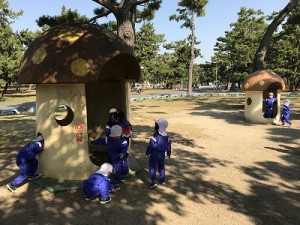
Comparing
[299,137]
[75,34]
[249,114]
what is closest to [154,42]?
[249,114]

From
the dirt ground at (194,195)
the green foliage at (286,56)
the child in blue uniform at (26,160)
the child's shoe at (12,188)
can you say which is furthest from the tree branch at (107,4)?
the green foliage at (286,56)

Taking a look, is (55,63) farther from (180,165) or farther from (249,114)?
(249,114)

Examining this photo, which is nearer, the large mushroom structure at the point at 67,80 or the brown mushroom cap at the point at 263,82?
the large mushroom structure at the point at 67,80

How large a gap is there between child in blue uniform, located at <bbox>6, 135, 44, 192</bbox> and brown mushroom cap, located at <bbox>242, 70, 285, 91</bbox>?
11.5m

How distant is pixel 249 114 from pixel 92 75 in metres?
11.4

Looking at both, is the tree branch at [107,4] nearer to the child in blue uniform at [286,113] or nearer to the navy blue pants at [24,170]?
the navy blue pants at [24,170]

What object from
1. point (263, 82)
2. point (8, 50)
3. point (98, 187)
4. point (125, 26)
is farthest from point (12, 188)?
point (8, 50)

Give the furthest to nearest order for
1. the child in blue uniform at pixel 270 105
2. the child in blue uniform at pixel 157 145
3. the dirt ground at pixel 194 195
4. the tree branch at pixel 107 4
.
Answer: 1. the child in blue uniform at pixel 270 105
2. the tree branch at pixel 107 4
3. the child in blue uniform at pixel 157 145
4. the dirt ground at pixel 194 195

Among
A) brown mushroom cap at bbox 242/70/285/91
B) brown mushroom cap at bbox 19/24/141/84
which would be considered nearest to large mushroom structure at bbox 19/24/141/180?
brown mushroom cap at bbox 19/24/141/84

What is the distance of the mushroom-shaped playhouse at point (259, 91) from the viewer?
1495cm

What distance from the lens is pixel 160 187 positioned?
6.52 metres

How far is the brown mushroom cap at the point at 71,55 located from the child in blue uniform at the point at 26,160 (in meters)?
1.34

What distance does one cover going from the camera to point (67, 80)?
6055 millimetres

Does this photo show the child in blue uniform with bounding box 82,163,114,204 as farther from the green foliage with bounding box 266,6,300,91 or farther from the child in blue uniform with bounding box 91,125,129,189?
the green foliage with bounding box 266,6,300,91
